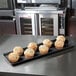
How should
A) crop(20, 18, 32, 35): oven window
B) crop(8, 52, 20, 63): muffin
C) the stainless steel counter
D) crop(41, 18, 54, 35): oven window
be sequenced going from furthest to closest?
crop(20, 18, 32, 35): oven window < crop(41, 18, 54, 35): oven window < crop(8, 52, 20, 63): muffin < the stainless steel counter

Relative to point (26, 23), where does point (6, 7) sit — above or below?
above

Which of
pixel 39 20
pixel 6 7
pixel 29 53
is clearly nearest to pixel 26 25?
pixel 39 20

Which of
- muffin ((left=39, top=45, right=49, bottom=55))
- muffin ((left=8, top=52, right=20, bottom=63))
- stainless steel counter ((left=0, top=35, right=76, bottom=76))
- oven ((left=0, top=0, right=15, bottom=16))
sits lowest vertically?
stainless steel counter ((left=0, top=35, right=76, bottom=76))

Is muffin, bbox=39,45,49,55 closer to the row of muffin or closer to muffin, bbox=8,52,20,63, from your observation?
the row of muffin

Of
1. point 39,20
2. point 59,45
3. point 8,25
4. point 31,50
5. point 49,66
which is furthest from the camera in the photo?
point 8,25

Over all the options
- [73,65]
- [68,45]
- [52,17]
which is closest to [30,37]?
[68,45]

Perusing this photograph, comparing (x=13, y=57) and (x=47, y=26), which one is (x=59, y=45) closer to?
(x=13, y=57)

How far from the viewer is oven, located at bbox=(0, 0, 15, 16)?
335 cm

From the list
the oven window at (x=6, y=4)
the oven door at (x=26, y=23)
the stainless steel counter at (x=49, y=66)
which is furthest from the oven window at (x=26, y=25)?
the stainless steel counter at (x=49, y=66)

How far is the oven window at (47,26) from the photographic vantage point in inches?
131

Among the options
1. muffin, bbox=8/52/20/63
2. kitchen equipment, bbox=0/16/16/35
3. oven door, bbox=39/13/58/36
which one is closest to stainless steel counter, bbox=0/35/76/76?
muffin, bbox=8/52/20/63

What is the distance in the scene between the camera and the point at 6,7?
3391mm

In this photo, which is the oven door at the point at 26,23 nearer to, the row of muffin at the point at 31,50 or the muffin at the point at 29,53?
the row of muffin at the point at 31,50

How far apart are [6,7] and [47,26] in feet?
2.44
